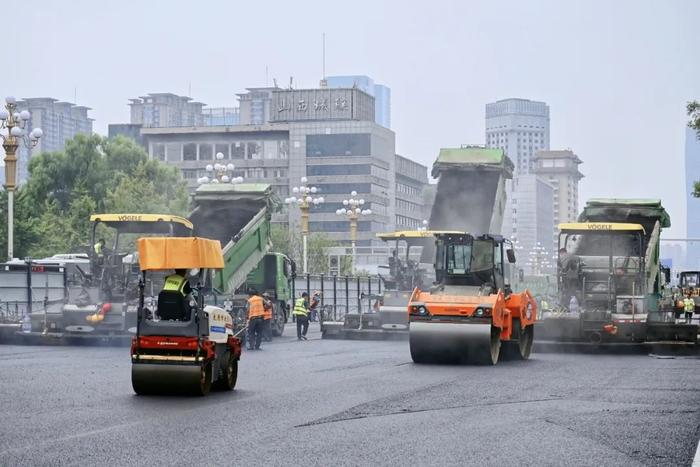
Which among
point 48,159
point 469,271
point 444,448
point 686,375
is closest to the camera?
point 444,448

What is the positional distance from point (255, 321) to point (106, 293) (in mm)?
3520

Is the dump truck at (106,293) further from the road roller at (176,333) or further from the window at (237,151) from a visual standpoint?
the window at (237,151)

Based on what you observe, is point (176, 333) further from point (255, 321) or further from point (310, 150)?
point (310, 150)

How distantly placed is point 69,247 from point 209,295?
39486 mm

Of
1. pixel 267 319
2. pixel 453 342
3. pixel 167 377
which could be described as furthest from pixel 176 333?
pixel 267 319


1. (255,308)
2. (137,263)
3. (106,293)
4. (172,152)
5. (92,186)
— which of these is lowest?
(255,308)

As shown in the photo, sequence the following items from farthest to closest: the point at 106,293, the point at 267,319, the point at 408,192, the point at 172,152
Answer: the point at 408,192 → the point at 172,152 → the point at 267,319 → the point at 106,293

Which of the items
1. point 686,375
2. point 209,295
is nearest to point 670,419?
point 686,375

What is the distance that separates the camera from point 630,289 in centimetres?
2967

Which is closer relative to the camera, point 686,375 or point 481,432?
point 481,432

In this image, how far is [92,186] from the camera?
7762 cm

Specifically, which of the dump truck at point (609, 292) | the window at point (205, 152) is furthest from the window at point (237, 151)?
the dump truck at point (609, 292)

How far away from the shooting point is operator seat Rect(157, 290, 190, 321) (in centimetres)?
1745

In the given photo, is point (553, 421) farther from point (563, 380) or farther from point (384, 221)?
point (384, 221)
